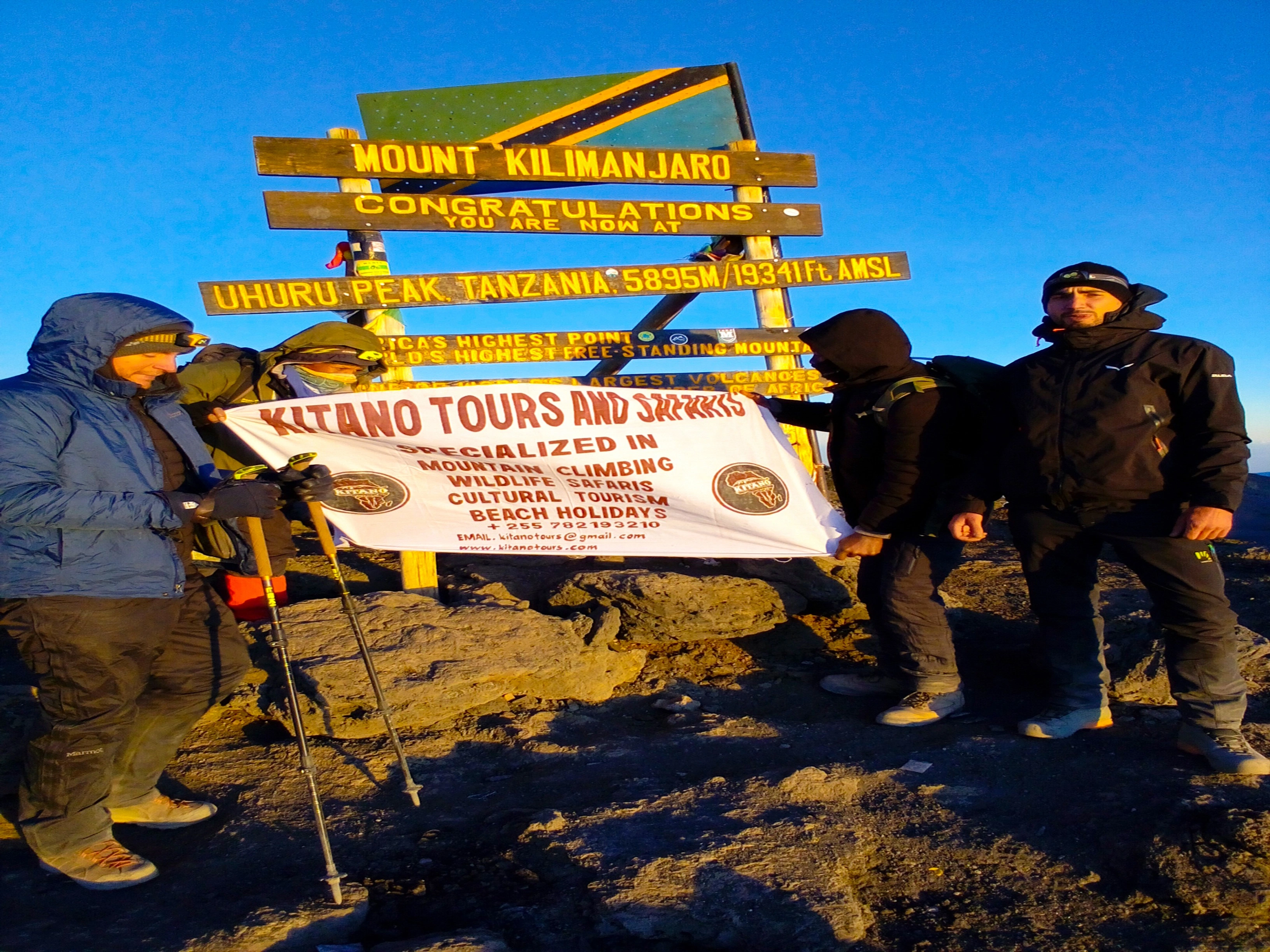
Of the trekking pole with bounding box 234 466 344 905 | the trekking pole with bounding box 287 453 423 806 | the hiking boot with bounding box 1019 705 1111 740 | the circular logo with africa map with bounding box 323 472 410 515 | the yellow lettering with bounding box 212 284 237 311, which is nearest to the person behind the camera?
the trekking pole with bounding box 234 466 344 905

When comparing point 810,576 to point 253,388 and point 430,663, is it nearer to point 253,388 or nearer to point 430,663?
point 430,663

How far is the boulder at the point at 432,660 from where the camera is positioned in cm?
441

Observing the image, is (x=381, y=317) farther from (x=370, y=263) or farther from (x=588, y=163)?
(x=588, y=163)

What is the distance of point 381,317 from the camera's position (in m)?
5.62

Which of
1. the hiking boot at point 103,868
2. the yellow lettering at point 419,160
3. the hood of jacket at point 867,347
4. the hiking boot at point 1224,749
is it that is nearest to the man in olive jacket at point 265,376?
the hiking boot at point 103,868

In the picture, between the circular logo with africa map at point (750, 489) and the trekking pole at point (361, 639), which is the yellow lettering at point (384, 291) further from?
the circular logo with africa map at point (750, 489)

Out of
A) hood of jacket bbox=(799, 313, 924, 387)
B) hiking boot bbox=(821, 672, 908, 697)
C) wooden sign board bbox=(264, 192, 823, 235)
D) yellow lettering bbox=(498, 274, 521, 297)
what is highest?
wooden sign board bbox=(264, 192, 823, 235)

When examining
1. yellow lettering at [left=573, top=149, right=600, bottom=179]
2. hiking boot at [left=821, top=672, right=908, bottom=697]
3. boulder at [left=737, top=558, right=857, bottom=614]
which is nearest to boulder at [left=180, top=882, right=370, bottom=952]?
hiking boot at [left=821, top=672, right=908, bottom=697]

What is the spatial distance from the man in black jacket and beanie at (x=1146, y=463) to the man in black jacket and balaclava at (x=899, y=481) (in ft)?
1.36

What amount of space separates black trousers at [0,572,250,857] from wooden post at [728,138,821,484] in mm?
4532

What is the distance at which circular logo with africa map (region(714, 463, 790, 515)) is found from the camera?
4703 mm

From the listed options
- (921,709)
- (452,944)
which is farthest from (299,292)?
(921,709)

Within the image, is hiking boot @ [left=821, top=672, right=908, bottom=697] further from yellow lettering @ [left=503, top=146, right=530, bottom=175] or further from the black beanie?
yellow lettering @ [left=503, top=146, right=530, bottom=175]

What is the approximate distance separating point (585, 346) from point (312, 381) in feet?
6.67
